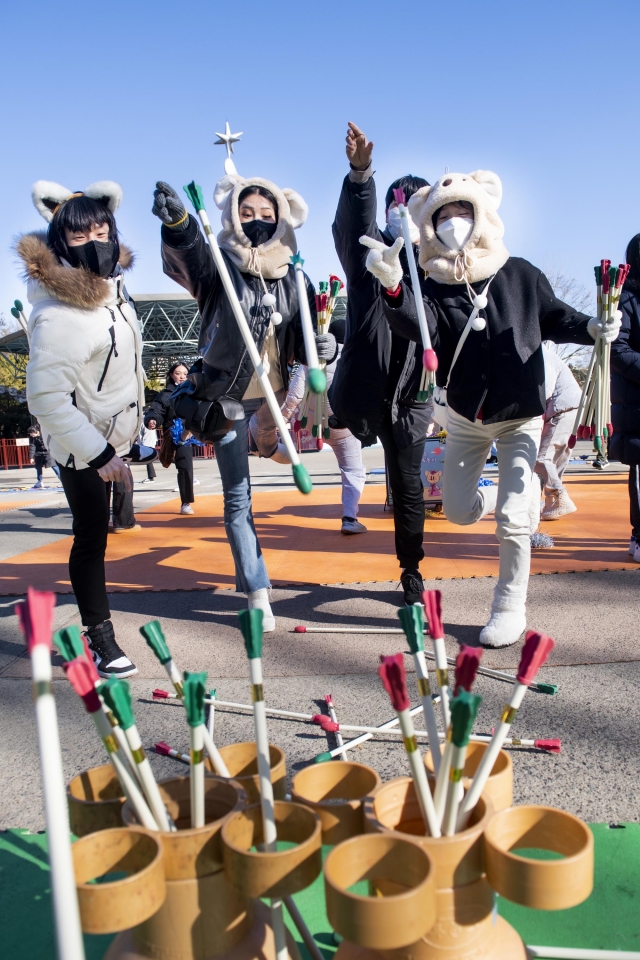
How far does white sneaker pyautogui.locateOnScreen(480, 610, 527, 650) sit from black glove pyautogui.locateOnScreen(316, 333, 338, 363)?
134 centimetres

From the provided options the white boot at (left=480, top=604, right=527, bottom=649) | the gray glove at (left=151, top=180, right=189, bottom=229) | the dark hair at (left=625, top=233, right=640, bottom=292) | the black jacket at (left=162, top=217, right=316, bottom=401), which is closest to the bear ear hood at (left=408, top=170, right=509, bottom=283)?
the black jacket at (left=162, top=217, right=316, bottom=401)

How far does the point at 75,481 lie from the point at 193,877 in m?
2.03

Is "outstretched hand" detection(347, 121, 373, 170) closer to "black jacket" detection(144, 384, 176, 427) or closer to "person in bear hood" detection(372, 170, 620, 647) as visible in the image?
"person in bear hood" detection(372, 170, 620, 647)

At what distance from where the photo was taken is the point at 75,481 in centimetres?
289

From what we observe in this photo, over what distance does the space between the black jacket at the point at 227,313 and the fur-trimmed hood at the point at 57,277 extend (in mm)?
401

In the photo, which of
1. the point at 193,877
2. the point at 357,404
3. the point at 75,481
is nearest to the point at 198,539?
the point at 357,404

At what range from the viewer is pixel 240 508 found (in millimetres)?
3535

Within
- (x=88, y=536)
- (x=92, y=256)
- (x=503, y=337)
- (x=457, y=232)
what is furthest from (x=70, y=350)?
(x=503, y=337)

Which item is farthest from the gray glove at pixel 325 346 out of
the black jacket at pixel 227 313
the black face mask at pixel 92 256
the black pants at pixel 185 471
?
the black pants at pixel 185 471

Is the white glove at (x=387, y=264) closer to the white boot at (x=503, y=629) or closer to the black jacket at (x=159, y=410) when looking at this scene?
the white boot at (x=503, y=629)

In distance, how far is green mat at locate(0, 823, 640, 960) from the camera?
4.72ft

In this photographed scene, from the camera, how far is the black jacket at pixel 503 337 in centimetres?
300

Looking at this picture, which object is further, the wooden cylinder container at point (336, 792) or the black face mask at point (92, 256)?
the black face mask at point (92, 256)

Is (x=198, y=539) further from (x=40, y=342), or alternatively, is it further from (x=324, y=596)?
(x=40, y=342)
